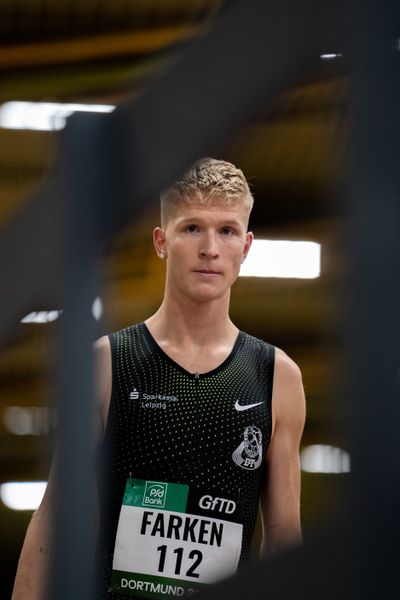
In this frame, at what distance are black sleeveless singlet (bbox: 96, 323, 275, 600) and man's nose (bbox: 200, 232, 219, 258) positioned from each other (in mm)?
306

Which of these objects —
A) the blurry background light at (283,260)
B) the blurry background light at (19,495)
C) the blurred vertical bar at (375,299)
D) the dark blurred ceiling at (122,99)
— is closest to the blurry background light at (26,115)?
the dark blurred ceiling at (122,99)

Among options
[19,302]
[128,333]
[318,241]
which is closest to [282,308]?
[318,241]

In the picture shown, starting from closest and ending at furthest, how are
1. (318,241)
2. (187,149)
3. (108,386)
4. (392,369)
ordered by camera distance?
(392,369) → (187,149) → (108,386) → (318,241)

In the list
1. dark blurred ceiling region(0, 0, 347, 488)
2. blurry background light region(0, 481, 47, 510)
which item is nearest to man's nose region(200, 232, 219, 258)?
dark blurred ceiling region(0, 0, 347, 488)

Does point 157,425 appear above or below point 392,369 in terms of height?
above

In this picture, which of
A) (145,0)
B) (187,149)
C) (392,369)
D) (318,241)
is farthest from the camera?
(318,241)

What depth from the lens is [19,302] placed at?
102 centimetres

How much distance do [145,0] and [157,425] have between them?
372 centimetres

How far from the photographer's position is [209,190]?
2.35m

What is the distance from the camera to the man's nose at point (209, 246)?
7.59 ft

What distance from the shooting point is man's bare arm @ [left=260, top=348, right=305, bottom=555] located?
8.07ft

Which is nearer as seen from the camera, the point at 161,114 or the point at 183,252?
the point at 161,114

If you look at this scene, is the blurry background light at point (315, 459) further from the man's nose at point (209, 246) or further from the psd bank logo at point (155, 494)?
the man's nose at point (209, 246)

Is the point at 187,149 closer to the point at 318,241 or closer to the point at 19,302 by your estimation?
the point at 19,302
